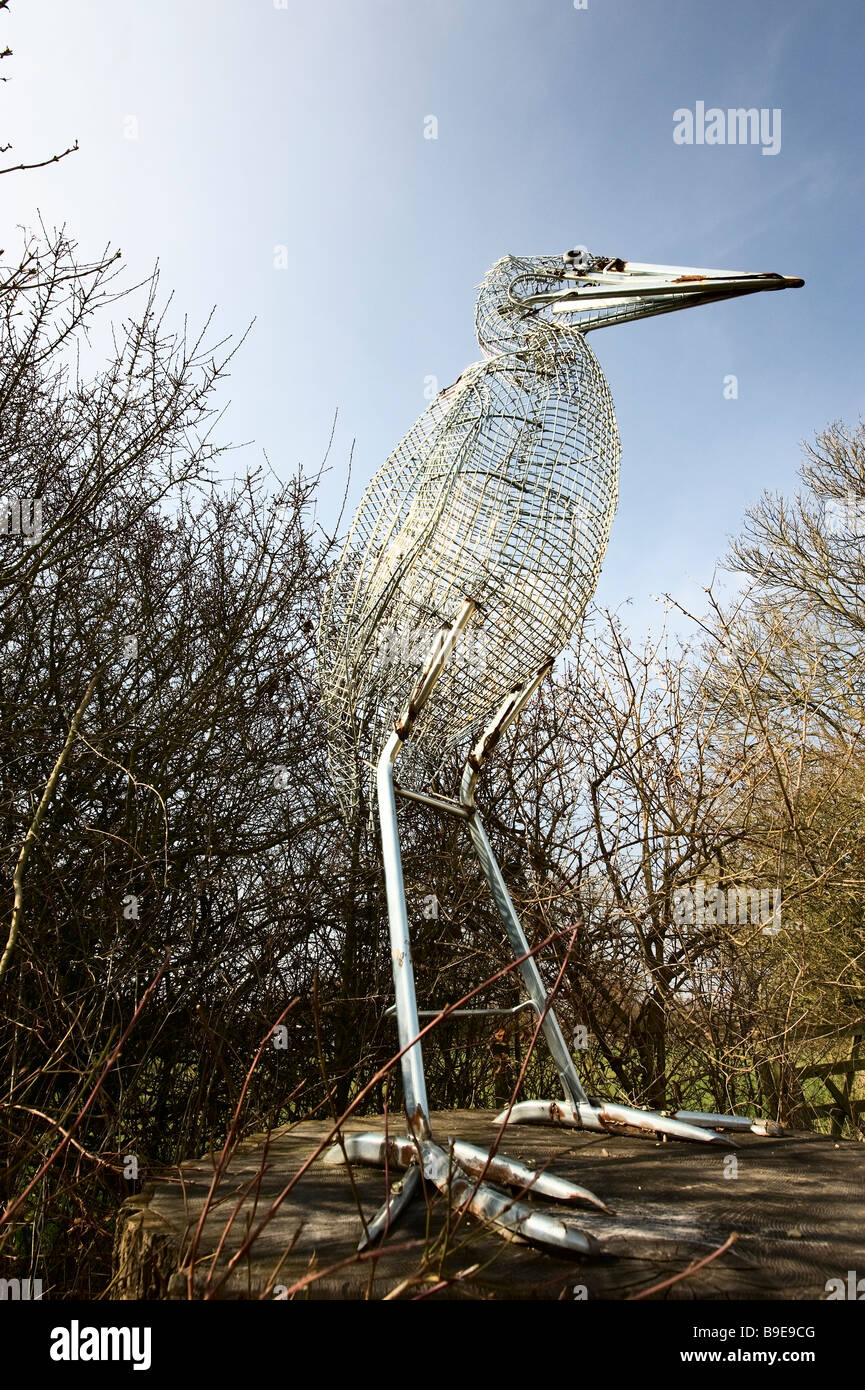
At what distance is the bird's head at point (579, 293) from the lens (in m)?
2.60

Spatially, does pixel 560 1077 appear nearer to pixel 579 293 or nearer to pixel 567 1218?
pixel 567 1218

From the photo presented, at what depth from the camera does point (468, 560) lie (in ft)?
7.69

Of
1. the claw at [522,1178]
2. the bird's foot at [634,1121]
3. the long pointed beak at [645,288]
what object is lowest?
the bird's foot at [634,1121]

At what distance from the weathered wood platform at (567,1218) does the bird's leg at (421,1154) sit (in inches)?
1.5

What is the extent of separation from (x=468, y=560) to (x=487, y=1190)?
148 cm

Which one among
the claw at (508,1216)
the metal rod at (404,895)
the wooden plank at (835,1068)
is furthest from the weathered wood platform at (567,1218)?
the wooden plank at (835,1068)

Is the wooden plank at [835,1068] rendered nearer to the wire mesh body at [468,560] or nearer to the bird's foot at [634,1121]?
the bird's foot at [634,1121]

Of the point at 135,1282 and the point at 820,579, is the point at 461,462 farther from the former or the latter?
the point at 820,579

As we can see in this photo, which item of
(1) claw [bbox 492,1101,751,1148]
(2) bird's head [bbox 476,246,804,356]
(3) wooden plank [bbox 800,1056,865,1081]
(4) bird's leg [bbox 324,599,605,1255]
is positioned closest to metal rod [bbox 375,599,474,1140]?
(4) bird's leg [bbox 324,599,605,1255]

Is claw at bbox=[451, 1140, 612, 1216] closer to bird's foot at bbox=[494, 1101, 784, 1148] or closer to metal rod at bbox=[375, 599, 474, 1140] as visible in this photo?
metal rod at bbox=[375, 599, 474, 1140]

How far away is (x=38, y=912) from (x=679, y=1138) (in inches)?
102

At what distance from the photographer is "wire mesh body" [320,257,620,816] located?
2.35 m

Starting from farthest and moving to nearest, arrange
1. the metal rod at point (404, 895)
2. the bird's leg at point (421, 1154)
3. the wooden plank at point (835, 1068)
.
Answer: the wooden plank at point (835, 1068)
the metal rod at point (404, 895)
the bird's leg at point (421, 1154)
